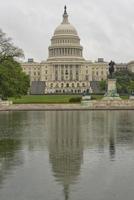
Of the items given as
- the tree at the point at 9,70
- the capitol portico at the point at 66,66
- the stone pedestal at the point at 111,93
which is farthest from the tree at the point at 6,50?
the capitol portico at the point at 66,66

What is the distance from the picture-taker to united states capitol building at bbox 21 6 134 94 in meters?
178

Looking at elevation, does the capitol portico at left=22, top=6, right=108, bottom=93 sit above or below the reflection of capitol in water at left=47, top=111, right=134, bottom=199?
above

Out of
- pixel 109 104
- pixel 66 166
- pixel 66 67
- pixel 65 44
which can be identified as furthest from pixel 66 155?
pixel 66 67

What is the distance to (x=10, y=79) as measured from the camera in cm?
5806

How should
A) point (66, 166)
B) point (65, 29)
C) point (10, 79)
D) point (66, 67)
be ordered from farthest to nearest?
1. point (66, 67)
2. point (65, 29)
3. point (10, 79)
4. point (66, 166)

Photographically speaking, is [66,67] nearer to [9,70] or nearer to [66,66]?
[66,66]

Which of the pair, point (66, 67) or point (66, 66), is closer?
point (66, 66)

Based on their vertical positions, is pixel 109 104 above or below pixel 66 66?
below

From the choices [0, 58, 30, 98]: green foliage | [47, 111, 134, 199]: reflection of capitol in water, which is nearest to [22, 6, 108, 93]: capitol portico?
[0, 58, 30, 98]: green foliage

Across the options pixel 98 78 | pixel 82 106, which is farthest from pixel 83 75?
pixel 82 106

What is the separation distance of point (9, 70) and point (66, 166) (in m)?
44.5

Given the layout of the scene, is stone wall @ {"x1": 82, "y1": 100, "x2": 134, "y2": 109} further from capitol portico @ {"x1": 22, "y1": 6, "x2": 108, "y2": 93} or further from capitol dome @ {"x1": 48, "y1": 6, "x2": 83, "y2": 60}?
capitol dome @ {"x1": 48, "y1": 6, "x2": 83, "y2": 60}

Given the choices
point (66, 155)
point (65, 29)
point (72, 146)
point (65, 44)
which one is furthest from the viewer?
point (65, 29)

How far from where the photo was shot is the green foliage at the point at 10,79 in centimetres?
5722
